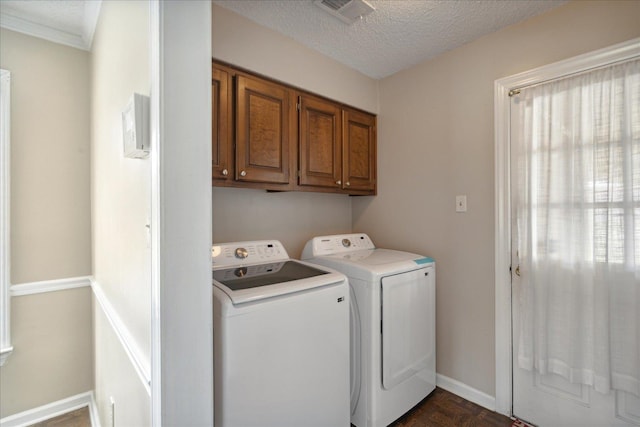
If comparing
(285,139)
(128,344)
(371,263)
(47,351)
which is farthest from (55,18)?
(371,263)

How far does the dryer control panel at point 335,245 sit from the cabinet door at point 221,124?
826mm

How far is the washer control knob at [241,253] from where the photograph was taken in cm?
187

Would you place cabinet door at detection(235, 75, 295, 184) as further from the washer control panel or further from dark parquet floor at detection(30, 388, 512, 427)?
dark parquet floor at detection(30, 388, 512, 427)

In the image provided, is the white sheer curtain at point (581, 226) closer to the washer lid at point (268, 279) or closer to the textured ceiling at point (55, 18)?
the washer lid at point (268, 279)

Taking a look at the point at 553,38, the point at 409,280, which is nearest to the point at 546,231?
the point at 409,280

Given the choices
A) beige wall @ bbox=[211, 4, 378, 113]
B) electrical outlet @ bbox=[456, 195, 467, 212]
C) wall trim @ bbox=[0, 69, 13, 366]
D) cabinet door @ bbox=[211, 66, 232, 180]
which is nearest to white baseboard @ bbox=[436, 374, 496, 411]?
electrical outlet @ bbox=[456, 195, 467, 212]

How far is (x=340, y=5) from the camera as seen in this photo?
1.66m

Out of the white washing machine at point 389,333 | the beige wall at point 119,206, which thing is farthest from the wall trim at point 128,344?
the white washing machine at point 389,333

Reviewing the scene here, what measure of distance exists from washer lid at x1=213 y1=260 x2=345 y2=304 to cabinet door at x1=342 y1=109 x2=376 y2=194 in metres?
0.93

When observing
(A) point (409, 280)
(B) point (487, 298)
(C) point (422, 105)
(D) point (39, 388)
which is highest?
(C) point (422, 105)

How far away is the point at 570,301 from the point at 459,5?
1761mm

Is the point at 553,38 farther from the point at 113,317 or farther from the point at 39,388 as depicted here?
the point at 39,388

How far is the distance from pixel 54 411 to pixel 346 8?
324 cm

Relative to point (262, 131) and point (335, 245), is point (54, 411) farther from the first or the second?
point (262, 131)
